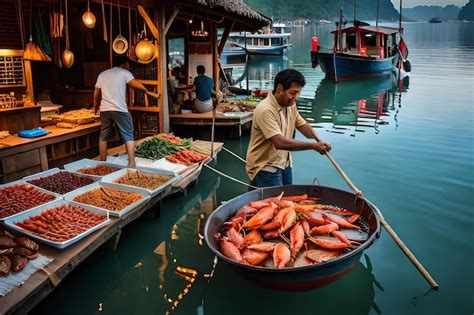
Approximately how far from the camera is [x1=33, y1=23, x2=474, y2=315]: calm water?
14.4 feet

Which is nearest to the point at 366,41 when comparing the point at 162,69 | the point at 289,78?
the point at 162,69

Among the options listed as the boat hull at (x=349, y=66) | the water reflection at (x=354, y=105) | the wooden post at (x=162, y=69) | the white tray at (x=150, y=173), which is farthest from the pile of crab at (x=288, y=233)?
the boat hull at (x=349, y=66)

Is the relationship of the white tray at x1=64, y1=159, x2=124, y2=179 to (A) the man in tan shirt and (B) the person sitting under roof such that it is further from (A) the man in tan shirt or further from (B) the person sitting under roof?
(B) the person sitting under roof

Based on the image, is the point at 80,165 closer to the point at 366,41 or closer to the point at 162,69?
the point at 162,69

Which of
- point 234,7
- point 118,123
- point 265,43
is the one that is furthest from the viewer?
point 265,43

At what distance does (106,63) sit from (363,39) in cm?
2045

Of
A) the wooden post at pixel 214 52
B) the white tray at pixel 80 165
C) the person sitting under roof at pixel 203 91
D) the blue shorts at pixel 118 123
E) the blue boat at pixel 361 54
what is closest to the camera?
the white tray at pixel 80 165

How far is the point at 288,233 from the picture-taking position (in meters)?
4.07

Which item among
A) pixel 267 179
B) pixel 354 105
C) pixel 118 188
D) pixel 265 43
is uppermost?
pixel 265 43

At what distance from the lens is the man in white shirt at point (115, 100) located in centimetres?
698

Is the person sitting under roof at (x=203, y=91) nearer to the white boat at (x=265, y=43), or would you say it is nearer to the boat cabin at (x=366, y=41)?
the boat cabin at (x=366, y=41)

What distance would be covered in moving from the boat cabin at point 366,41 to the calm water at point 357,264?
14381 millimetres

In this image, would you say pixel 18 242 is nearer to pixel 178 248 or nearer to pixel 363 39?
pixel 178 248

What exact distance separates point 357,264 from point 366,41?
24386 millimetres
